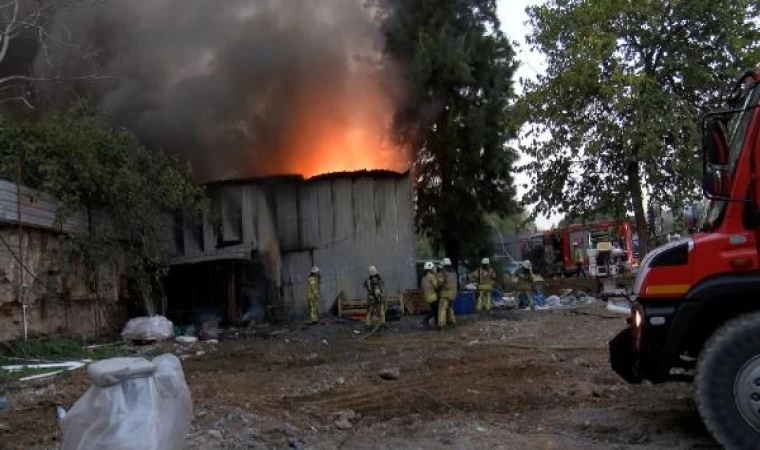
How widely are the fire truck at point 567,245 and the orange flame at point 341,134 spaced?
7958 mm

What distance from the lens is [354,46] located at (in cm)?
1984

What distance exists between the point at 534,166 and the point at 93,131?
959 centimetres

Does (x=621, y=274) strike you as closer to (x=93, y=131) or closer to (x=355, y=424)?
(x=93, y=131)

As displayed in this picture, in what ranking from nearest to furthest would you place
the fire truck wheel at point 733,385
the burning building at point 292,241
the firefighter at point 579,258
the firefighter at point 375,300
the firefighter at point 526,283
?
the fire truck wheel at point 733,385 < the firefighter at point 375,300 < the burning building at point 292,241 < the firefighter at point 526,283 < the firefighter at point 579,258

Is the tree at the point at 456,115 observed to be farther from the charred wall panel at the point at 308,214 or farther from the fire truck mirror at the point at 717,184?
the fire truck mirror at the point at 717,184

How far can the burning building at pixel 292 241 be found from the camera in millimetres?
17062

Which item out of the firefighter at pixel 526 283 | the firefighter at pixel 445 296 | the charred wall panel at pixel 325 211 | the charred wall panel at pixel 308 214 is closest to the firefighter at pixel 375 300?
the firefighter at pixel 445 296

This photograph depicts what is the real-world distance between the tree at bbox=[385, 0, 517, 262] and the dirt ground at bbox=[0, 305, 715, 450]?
10292mm

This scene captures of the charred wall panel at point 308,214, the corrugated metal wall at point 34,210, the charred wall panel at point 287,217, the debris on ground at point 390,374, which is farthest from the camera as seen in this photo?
the charred wall panel at point 308,214

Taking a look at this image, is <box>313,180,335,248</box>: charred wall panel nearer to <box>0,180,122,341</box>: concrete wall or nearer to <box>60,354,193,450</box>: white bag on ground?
<box>0,180,122,341</box>: concrete wall

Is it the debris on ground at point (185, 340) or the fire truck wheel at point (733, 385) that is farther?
the debris on ground at point (185, 340)

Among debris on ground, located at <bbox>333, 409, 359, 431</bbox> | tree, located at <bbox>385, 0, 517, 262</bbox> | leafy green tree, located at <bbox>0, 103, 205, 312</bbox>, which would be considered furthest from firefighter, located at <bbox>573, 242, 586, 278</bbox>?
debris on ground, located at <bbox>333, 409, 359, 431</bbox>

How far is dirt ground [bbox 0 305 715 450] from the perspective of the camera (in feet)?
17.5

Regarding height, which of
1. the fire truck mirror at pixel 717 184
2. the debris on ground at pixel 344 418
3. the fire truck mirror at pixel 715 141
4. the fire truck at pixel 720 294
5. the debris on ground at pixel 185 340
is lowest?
the debris on ground at pixel 344 418
